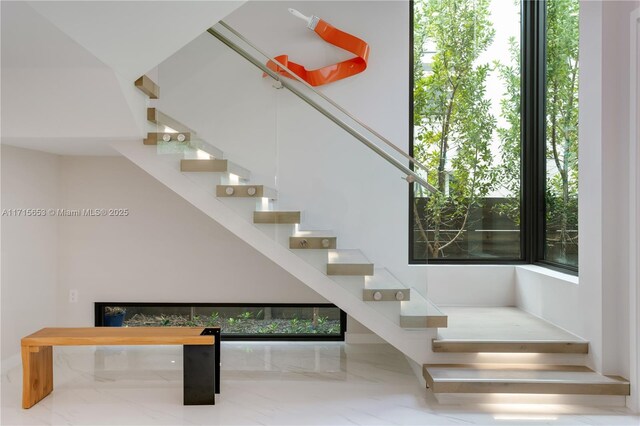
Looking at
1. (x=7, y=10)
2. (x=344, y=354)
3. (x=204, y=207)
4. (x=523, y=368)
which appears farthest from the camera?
(x=344, y=354)

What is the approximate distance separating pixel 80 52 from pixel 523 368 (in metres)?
3.57

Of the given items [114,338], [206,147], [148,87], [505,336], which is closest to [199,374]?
[114,338]

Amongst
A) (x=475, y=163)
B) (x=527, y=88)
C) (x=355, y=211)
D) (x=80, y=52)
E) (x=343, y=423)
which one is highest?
(x=527, y=88)

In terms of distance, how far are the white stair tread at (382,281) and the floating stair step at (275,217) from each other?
2.27 ft

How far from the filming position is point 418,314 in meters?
4.15

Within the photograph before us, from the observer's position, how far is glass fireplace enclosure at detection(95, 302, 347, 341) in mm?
5625

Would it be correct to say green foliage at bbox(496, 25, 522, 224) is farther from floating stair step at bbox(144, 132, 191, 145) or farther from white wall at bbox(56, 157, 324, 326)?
floating stair step at bbox(144, 132, 191, 145)

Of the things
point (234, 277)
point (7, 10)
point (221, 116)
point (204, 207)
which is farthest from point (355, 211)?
point (7, 10)

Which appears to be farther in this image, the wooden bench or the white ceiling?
the wooden bench

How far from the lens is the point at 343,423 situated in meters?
3.52

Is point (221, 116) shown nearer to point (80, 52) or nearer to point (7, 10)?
point (80, 52)

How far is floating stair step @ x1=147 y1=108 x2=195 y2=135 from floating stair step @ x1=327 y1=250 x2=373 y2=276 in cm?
151

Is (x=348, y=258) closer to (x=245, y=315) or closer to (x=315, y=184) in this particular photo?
(x=315, y=184)

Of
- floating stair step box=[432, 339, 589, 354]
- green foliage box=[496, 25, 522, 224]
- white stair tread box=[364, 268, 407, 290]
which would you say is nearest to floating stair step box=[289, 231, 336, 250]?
white stair tread box=[364, 268, 407, 290]
